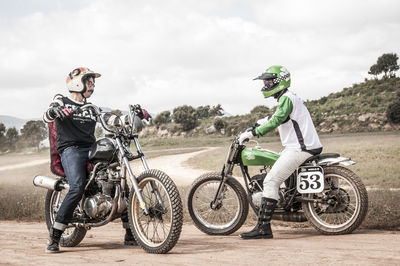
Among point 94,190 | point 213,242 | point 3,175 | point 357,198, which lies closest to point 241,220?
point 213,242

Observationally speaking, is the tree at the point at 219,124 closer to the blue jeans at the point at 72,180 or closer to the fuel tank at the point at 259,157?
the fuel tank at the point at 259,157

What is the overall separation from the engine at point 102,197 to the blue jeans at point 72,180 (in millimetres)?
160

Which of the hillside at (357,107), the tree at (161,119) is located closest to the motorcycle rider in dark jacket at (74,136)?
the hillside at (357,107)

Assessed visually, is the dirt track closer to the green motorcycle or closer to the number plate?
the green motorcycle

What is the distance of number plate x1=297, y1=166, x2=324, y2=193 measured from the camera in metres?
7.06

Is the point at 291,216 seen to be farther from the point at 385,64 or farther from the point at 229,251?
the point at 385,64

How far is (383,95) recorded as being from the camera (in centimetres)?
3938

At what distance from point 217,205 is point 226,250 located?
1.77 metres

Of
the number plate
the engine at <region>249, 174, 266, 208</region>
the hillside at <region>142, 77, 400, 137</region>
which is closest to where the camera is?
the number plate

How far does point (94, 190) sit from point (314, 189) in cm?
305

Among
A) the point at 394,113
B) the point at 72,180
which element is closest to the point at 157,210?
the point at 72,180

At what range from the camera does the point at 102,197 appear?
6410mm

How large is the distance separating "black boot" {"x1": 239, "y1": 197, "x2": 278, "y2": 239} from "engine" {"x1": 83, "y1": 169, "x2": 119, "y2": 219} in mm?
1972

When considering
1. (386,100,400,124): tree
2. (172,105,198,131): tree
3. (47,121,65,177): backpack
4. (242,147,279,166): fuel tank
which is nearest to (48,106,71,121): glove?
(47,121,65,177): backpack
